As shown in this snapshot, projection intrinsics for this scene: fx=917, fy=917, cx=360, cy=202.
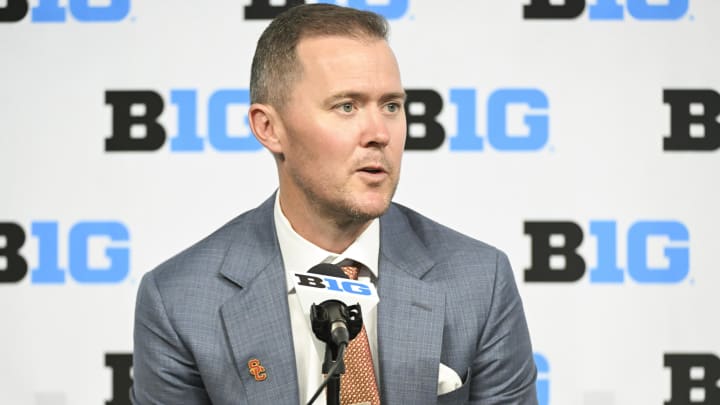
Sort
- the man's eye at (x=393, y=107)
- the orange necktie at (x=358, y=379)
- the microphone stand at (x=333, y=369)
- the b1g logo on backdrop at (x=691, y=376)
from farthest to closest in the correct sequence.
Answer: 1. the b1g logo on backdrop at (x=691, y=376)
2. the man's eye at (x=393, y=107)
3. the orange necktie at (x=358, y=379)
4. the microphone stand at (x=333, y=369)

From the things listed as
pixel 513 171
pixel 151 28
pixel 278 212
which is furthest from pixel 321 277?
pixel 151 28

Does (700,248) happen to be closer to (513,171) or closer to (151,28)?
(513,171)

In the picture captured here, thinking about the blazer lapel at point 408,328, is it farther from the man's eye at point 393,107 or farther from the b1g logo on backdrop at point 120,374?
the b1g logo on backdrop at point 120,374

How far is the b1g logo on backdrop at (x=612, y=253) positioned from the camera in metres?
3.37

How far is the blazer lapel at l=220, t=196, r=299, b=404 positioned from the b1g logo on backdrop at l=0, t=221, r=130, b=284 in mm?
1323

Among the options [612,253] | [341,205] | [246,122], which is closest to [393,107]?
[341,205]

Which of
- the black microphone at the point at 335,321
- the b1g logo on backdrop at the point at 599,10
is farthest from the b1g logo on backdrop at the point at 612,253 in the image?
the black microphone at the point at 335,321

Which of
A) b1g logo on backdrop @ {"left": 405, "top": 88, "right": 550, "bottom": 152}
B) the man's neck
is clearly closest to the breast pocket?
the man's neck

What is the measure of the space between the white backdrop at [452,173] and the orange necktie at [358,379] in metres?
1.37

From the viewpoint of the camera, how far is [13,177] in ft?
11.5

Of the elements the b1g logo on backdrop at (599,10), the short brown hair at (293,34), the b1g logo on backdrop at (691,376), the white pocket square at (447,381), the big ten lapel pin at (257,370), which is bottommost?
the b1g logo on backdrop at (691,376)

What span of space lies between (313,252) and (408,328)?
0.98 ft

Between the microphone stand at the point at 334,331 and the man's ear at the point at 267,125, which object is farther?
the man's ear at the point at 267,125

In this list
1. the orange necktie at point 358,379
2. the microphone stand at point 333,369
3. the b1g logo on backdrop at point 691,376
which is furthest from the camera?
the b1g logo on backdrop at point 691,376
